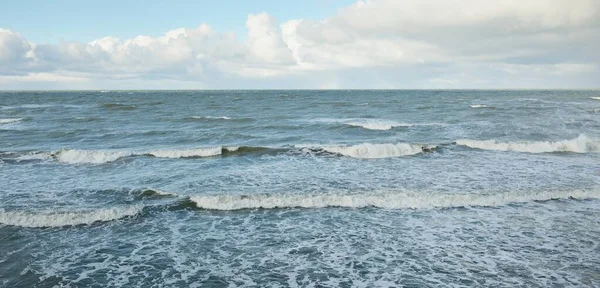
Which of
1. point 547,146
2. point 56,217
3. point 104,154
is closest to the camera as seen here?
point 56,217

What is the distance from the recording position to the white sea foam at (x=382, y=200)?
42.3ft

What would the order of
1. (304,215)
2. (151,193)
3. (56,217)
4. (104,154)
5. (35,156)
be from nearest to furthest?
1. (56,217)
2. (304,215)
3. (151,193)
4. (104,154)
5. (35,156)

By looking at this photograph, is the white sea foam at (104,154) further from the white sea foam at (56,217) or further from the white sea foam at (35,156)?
the white sea foam at (56,217)

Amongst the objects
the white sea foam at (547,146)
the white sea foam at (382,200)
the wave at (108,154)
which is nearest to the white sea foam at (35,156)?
the wave at (108,154)

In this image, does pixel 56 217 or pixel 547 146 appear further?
pixel 547 146

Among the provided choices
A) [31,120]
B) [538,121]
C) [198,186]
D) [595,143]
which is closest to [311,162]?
[198,186]

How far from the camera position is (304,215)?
1208 cm

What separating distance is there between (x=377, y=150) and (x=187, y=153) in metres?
10.7

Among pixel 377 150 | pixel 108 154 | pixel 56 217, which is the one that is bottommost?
pixel 56 217

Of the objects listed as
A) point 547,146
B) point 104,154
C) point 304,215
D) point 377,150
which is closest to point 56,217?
point 304,215

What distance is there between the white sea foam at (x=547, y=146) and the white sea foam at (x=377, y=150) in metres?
3.76

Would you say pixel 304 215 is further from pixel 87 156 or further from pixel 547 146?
pixel 547 146

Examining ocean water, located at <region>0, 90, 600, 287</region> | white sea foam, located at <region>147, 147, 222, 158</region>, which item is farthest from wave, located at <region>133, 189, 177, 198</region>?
white sea foam, located at <region>147, 147, 222, 158</region>

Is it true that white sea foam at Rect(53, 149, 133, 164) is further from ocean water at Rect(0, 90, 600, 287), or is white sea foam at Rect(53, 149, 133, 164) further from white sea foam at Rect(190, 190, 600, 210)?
white sea foam at Rect(190, 190, 600, 210)
